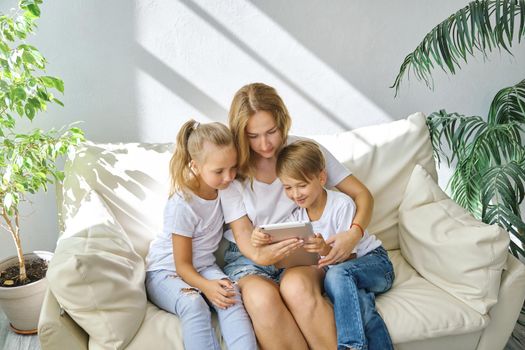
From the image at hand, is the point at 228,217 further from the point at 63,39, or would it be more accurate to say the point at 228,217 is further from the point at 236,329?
the point at 63,39

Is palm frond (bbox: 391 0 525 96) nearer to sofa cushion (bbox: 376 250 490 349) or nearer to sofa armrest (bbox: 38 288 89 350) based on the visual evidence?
sofa cushion (bbox: 376 250 490 349)

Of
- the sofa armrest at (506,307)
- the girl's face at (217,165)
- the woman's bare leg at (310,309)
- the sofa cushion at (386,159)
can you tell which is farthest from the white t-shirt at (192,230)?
the sofa armrest at (506,307)

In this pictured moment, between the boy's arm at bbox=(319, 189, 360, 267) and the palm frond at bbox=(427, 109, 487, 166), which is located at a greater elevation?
the palm frond at bbox=(427, 109, 487, 166)

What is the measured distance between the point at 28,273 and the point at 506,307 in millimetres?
1876

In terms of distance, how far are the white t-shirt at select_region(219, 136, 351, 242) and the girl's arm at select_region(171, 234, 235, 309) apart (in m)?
0.19

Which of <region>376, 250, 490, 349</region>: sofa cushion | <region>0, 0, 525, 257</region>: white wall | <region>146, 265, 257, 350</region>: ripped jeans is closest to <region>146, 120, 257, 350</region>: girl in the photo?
<region>146, 265, 257, 350</region>: ripped jeans

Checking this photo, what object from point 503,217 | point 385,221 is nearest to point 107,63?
point 385,221

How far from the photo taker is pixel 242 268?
1.93 metres

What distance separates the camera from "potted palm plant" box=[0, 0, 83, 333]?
6.25 ft

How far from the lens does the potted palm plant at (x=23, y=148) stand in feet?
6.25

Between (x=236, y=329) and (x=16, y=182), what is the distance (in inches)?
40.1

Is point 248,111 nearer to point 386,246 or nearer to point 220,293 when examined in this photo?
point 220,293

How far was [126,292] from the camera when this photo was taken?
172cm

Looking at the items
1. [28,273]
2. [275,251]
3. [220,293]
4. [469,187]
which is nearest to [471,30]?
[469,187]
